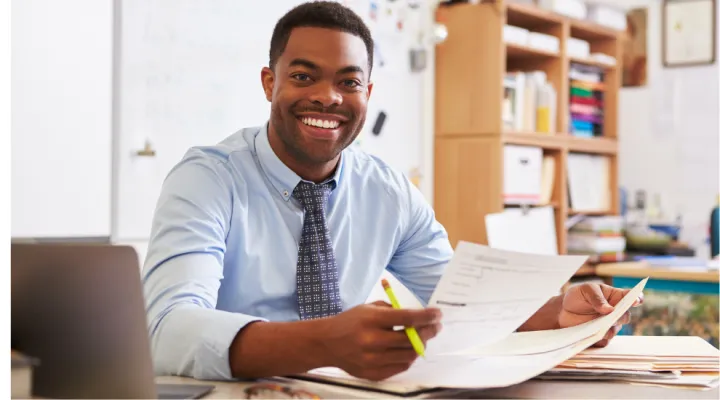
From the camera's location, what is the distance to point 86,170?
2527mm

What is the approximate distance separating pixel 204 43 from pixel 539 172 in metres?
1.97

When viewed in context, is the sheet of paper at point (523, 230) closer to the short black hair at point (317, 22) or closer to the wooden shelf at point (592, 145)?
the wooden shelf at point (592, 145)

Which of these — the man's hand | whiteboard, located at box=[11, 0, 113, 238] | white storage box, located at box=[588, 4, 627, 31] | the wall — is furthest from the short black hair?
the wall

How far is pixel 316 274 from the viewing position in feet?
4.71

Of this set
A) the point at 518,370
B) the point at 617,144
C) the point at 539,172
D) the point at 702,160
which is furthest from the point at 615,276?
the point at 518,370

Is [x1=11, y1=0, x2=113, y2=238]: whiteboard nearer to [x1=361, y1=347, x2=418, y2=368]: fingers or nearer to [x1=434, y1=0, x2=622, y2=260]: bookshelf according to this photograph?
[x1=361, y1=347, x2=418, y2=368]: fingers

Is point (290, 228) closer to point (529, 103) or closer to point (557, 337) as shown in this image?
point (557, 337)

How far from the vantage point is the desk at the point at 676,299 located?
10.0 ft

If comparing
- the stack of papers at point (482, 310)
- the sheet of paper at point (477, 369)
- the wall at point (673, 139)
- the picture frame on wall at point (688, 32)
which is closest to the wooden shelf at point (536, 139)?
the wall at point (673, 139)

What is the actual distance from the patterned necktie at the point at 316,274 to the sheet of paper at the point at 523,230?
86.6 inches

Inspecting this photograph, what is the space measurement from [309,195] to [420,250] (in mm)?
333

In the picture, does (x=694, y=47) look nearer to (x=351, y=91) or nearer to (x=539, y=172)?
(x=539, y=172)

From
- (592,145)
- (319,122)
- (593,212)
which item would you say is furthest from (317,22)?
(593,212)

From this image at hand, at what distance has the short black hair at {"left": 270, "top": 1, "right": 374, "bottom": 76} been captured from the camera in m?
1.55
